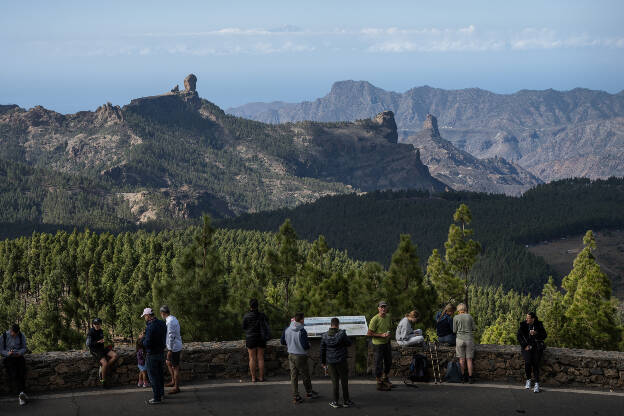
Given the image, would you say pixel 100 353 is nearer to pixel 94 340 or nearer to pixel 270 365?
pixel 94 340

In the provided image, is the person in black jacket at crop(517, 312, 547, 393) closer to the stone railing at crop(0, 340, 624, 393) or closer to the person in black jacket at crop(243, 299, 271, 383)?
the stone railing at crop(0, 340, 624, 393)

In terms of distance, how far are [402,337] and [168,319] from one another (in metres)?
8.65

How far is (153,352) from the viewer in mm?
24781

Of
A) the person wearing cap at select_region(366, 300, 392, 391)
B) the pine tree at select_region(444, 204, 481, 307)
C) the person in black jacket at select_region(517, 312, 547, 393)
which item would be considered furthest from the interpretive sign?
the pine tree at select_region(444, 204, 481, 307)

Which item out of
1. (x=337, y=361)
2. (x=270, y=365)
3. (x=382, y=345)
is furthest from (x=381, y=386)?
(x=270, y=365)

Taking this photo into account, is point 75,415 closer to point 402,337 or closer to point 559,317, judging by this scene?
point 402,337

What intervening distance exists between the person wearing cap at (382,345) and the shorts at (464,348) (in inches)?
106

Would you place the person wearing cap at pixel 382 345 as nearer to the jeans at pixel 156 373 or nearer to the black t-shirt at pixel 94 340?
the jeans at pixel 156 373

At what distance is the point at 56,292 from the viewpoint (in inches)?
3780

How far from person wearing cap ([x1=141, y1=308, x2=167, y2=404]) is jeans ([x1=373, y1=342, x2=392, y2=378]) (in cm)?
760

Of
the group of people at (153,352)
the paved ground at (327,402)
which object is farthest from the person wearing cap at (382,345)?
the group of people at (153,352)

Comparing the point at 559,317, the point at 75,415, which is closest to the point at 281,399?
the point at 75,415

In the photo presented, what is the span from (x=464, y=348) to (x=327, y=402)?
19.3 ft

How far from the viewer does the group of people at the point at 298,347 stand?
2434 cm
